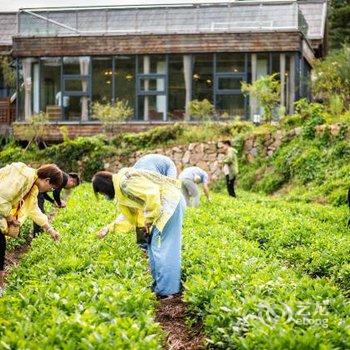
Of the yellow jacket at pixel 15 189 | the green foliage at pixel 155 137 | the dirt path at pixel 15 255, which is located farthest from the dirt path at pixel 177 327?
the green foliage at pixel 155 137

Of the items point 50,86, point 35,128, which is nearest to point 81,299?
point 35,128

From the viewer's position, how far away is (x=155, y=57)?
3522 centimetres

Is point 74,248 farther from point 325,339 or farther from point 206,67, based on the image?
point 206,67

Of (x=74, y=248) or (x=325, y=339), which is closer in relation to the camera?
(x=325, y=339)

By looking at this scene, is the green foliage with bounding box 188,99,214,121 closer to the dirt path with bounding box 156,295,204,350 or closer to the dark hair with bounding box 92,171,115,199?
the dark hair with bounding box 92,171,115,199

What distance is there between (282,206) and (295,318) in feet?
43.0

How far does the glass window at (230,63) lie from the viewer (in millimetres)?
34406

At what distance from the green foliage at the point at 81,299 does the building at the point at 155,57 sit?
23.2 meters

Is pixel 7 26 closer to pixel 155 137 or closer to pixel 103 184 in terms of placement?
pixel 155 137

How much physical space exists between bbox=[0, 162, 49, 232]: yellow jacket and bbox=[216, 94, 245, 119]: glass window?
2482 centimetres

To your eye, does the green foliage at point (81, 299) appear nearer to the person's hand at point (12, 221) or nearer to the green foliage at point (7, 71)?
the person's hand at point (12, 221)

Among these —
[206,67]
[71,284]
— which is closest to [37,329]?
[71,284]

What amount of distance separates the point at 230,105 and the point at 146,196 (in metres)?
25.4

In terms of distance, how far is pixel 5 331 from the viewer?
21.3ft
